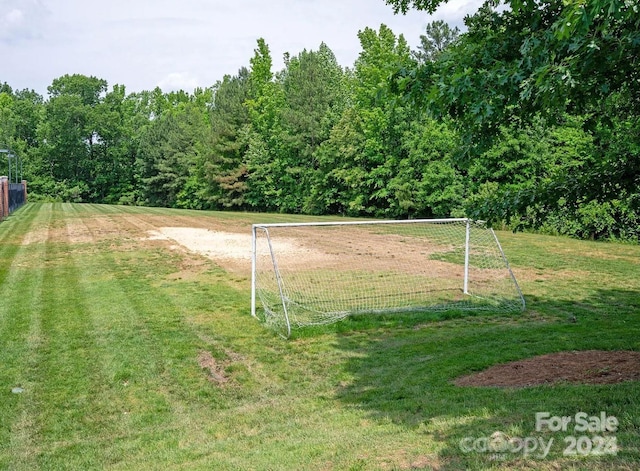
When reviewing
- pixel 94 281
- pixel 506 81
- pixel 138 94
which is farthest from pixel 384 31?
pixel 138 94

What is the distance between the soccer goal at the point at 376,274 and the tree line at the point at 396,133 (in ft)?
6.55

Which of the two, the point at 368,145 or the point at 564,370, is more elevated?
the point at 368,145

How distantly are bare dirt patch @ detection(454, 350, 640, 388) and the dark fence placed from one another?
28087 millimetres

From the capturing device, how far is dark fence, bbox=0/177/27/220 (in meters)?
28.7

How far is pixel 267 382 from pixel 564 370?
11.4ft

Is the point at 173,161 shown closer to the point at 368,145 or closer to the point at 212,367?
the point at 368,145

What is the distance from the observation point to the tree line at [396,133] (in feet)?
14.9

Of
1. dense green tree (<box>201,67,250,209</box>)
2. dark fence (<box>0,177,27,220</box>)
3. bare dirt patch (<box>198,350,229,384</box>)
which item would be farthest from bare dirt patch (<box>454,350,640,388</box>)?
dense green tree (<box>201,67,250,209</box>)

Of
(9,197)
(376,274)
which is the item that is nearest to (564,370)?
(376,274)

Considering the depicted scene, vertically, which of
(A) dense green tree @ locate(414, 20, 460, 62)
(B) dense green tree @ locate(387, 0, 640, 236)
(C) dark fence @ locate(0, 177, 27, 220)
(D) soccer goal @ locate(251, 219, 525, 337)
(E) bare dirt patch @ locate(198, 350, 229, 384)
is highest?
(A) dense green tree @ locate(414, 20, 460, 62)

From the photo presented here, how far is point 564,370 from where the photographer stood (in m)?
6.18

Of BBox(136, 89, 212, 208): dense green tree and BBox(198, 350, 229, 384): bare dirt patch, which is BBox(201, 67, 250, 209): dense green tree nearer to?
BBox(136, 89, 212, 208): dense green tree

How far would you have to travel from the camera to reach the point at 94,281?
12852 mm

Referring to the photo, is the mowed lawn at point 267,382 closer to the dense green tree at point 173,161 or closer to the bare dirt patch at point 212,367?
the bare dirt patch at point 212,367
